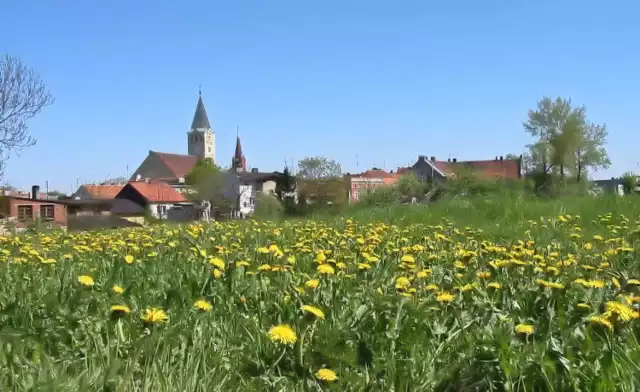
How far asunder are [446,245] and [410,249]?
1.05 meters

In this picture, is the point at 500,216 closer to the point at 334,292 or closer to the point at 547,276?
the point at 547,276

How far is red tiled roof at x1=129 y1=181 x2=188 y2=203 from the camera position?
7312cm

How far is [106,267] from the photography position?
3875mm

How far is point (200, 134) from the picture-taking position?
135625mm

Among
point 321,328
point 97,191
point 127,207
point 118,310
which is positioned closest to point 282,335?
point 321,328

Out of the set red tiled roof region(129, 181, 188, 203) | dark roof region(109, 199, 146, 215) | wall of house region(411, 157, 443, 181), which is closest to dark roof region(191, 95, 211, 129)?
red tiled roof region(129, 181, 188, 203)

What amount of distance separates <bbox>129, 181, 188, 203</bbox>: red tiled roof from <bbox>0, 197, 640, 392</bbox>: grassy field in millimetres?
70170

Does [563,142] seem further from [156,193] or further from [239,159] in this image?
[239,159]

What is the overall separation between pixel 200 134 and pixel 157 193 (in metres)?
61.9

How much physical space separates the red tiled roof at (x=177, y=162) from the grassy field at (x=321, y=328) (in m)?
104

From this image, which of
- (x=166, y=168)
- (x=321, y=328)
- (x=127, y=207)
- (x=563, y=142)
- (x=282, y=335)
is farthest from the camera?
(x=166, y=168)

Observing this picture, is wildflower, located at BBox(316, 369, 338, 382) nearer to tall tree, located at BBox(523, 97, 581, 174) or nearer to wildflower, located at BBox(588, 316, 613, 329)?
wildflower, located at BBox(588, 316, 613, 329)

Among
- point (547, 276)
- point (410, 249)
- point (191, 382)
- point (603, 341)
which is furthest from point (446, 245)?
point (191, 382)

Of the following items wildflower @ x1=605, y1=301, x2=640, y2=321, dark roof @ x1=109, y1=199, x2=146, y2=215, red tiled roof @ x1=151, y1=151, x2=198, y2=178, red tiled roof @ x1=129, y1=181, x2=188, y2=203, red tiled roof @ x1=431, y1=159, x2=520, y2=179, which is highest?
red tiled roof @ x1=151, y1=151, x2=198, y2=178
